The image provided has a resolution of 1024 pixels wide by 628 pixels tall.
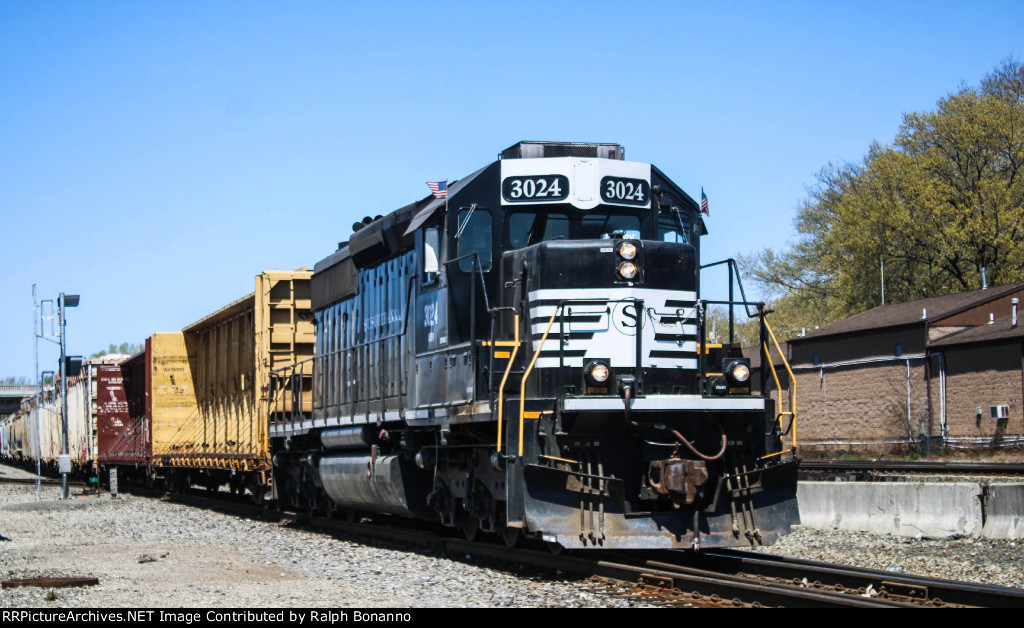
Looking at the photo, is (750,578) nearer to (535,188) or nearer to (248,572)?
(535,188)

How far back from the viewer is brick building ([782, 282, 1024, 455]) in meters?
Answer: 33.1

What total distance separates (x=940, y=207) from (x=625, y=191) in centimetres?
3514

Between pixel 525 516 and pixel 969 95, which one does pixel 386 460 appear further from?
pixel 969 95

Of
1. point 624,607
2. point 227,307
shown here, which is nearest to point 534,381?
point 624,607

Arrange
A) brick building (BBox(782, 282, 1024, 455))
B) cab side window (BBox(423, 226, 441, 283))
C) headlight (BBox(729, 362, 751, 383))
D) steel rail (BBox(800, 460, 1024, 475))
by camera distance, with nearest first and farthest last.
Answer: headlight (BBox(729, 362, 751, 383))
cab side window (BBox(423, 226, 441, 283))
steel rail (BBox(800, 460, 1024, 475))
brick building (BBox(782, 282, 1024, 455))

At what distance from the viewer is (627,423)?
9.21 metres

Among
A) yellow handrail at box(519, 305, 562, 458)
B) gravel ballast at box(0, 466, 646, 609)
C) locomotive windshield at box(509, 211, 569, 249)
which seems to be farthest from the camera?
locomotive windshield at box(509, 211, 569, 249)

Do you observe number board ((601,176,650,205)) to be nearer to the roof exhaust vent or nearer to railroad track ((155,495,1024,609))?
the roof exhaust vent

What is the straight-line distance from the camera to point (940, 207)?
4209 centimetres

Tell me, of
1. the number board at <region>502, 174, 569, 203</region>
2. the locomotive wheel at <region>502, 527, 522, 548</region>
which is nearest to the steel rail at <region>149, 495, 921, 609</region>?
the locomotive wheel at <region>502, 527, 522, 548</region>

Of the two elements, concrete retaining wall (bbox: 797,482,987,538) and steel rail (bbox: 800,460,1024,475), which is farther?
steel rail (bbox: 800,460,1024,475)

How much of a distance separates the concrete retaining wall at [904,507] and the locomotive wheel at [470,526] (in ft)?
17.6

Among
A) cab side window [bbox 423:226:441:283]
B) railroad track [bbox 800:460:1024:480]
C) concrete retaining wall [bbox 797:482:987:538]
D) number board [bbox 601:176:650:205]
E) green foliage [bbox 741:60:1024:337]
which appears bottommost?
railroad track [bbox 800:460:1024:480]

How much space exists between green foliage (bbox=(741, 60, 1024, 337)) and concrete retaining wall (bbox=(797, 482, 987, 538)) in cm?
3005
